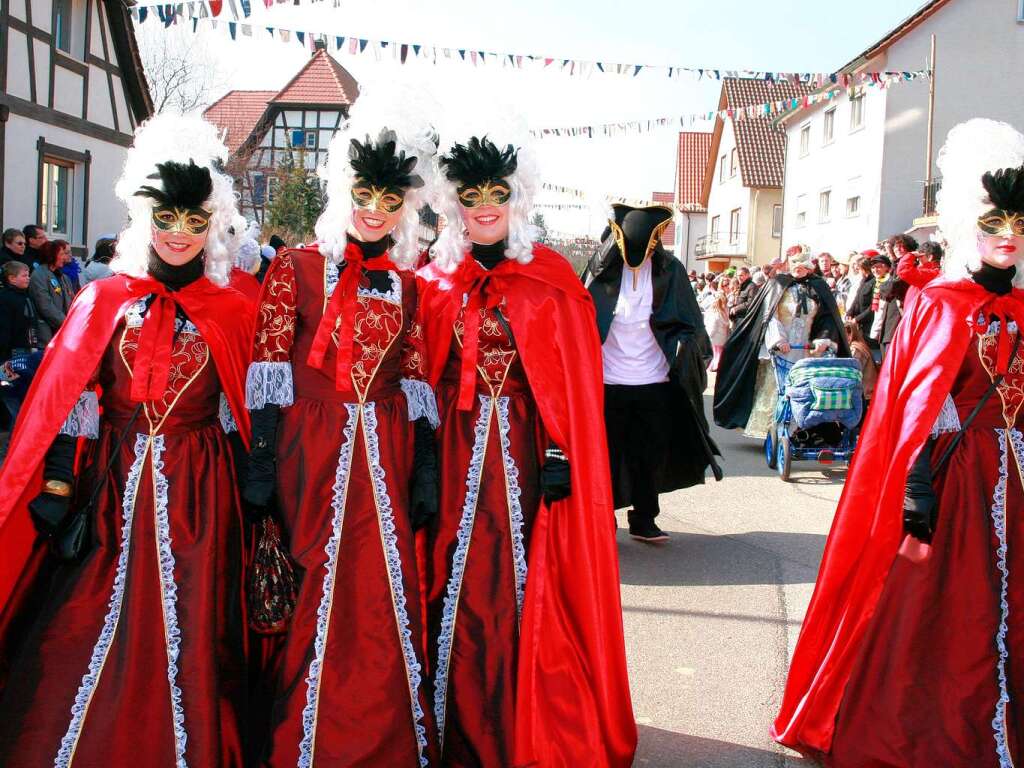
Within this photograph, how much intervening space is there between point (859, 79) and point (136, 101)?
1247 cm

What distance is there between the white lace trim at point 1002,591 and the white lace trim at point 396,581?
73.1 inches

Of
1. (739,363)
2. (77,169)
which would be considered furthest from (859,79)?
(77,169)

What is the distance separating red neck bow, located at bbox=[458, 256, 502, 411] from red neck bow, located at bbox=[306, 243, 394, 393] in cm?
42

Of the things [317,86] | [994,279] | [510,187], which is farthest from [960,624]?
[317,86]

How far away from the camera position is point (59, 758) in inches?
120

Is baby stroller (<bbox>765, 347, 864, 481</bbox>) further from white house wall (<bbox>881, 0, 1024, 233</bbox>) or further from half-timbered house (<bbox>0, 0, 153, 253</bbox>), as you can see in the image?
white house wall (<bbox>881, 0, 1024, 233</bbox>)

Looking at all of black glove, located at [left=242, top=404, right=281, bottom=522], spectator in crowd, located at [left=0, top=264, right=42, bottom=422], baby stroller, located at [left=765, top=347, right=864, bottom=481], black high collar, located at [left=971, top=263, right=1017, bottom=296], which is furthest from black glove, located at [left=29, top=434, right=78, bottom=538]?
spectator in crowd, located at [left=0, top=264, right=42, bottom=422]

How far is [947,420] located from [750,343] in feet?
20.1

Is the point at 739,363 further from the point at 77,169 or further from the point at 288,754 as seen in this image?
the point at 77,169

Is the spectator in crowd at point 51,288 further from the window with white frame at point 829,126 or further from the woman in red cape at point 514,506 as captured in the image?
the window with white frame at point 829,126

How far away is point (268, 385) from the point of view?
10.6 ft

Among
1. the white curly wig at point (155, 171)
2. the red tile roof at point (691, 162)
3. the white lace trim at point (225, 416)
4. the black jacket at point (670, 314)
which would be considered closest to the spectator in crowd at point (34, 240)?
the black jacket at point (670, 314)

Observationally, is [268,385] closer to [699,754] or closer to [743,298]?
[699,754]

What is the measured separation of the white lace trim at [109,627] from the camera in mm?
3055
